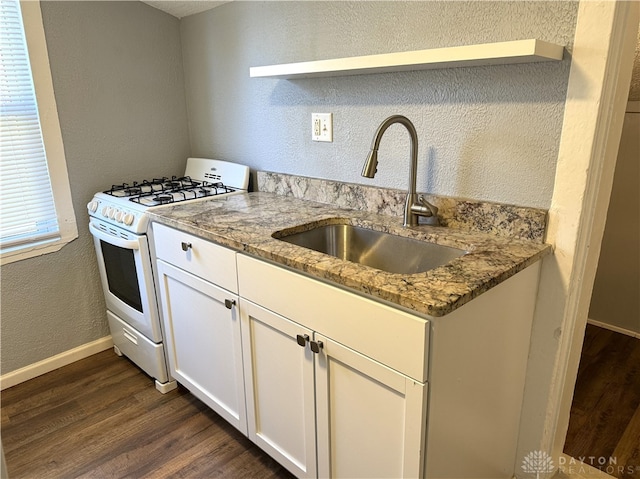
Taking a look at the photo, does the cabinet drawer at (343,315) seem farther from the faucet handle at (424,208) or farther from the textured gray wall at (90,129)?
the textured gray wall at (90,129)

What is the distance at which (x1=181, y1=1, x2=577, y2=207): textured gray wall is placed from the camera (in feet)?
4.49

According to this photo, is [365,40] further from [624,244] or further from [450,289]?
[624,244]

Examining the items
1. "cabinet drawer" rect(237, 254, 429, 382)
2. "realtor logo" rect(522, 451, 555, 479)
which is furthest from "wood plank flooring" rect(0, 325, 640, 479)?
"cabinet drawer" rect(237, 254, 429, 382)

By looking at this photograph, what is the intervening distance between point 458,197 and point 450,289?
0.61 m

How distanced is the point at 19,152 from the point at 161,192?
2.14 ft

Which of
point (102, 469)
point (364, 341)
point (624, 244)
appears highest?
point (364, 341)

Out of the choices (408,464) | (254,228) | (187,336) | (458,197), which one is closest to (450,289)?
(408,464)

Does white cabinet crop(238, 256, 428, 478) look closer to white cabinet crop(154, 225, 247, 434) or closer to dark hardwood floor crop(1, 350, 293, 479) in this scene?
white cabinet crop(154, 225, 247, 434)

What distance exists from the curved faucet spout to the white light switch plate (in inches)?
18.0

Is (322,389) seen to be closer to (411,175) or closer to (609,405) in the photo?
(411,175)

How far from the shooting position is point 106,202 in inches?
86.7

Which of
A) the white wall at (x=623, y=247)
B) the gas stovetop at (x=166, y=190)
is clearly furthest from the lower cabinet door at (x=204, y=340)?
the white wall at (x=623, y=247)

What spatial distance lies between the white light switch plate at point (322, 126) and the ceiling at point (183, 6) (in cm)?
82

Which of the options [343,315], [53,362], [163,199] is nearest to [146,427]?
[53,362]
